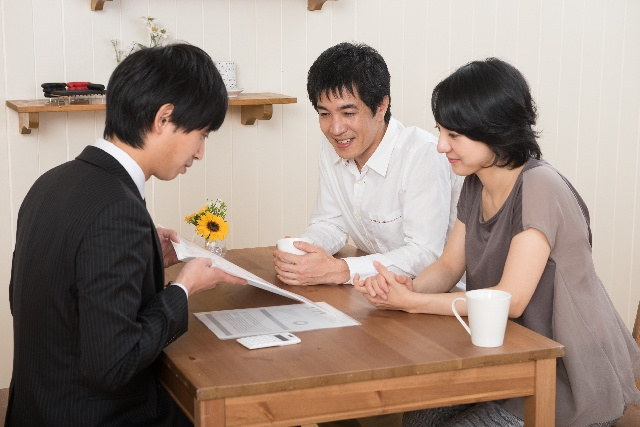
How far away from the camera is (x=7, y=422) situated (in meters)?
1.68

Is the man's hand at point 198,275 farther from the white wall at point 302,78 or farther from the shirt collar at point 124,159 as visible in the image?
the white wall at point 302,78

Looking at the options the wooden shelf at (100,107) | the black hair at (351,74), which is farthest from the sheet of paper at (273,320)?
the wooden shelf at (100,107)

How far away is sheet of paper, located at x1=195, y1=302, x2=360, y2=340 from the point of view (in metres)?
1.71

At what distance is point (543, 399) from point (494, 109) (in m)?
0.64

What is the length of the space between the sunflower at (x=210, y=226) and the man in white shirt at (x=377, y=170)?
0.26 m

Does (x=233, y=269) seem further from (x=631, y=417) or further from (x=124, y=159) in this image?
(x=631, y=417)

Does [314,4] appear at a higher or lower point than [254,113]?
higher

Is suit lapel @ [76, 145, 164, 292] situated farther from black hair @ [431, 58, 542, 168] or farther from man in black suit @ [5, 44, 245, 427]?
black hair @ [431, 58, 542, 168]

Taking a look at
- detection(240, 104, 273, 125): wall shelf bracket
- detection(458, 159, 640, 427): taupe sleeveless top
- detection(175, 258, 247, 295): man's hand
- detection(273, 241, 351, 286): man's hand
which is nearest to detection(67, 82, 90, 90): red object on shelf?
detection(240, 104, 273, 125): wall shelf bracket

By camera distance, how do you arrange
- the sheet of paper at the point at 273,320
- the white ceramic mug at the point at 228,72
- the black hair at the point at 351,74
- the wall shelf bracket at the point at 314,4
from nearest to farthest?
the sheet of paper at the point at 273,320
the black hair at the point at 351,74
the white ceramic mug at the point at 228,72
the wall shelf bracket at the point at 314,4

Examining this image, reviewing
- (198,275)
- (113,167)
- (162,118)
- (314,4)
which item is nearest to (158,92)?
(162,118)

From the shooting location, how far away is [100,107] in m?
3.05

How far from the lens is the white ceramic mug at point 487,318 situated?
158cm

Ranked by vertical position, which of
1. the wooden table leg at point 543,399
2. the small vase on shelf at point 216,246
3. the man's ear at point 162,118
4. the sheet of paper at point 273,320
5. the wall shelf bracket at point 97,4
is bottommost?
the wooden table leg at point 543,399
